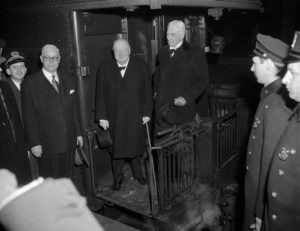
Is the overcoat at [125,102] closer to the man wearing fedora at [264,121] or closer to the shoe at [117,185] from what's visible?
the shoe at [117,185]

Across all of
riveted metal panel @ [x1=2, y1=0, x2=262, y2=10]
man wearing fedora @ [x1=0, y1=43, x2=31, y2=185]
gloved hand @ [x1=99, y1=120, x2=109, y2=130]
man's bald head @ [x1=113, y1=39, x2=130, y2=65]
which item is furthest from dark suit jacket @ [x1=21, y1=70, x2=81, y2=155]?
riveted metal panel @ [x1=2, y1=0, x2=262, y2=10]

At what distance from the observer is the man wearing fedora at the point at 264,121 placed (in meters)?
3.12

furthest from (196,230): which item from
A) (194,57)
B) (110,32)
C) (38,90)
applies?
(110,32)

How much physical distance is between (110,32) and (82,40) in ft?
3.04

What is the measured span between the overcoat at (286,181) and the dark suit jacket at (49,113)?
9.96 ft

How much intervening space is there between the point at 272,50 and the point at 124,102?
2.47 m

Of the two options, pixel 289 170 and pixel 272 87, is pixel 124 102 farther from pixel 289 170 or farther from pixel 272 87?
pixel 289 170

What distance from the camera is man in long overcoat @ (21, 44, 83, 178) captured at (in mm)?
4562

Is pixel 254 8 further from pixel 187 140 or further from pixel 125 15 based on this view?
pixel 187 140

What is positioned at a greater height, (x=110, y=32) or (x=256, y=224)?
(x=110, y=32)

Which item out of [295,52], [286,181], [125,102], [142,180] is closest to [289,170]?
[286,181]

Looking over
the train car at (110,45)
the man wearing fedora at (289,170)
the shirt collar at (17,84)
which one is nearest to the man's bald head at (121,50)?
the train car at (110,45)

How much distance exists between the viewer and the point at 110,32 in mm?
5984

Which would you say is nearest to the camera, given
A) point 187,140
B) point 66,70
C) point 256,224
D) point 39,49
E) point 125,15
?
point 256,224
